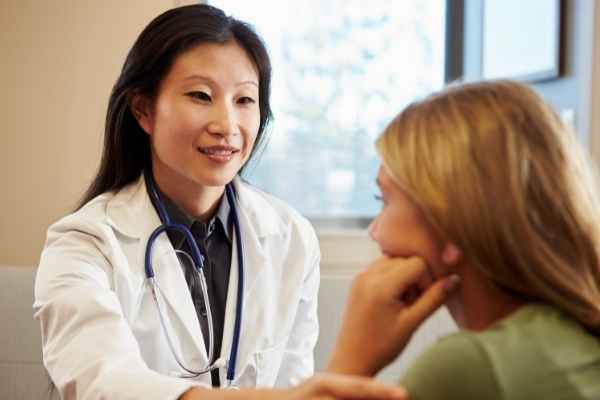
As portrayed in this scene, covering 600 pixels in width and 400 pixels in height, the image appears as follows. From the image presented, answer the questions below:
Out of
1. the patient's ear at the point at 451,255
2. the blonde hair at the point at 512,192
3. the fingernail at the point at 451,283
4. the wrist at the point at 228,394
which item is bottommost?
the wrist at the point at 228,394

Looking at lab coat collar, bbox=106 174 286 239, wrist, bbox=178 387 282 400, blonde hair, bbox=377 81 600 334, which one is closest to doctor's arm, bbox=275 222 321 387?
lab coat collar, bbox=106 174 286 239

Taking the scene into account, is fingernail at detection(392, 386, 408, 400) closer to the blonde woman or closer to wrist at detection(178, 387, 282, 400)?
the blonde woman

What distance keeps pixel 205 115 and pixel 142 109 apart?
17 centimetres

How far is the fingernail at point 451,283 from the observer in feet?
2.78

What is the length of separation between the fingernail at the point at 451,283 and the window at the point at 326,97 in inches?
66.4

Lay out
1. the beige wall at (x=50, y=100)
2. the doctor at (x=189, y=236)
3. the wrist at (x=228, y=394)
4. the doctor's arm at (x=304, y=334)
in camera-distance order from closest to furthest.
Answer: the wrist at (x=228, y=394), the doctor at (x=189, y=236), the doctor's arm at (x=304, y=334), the beige wall at (x=50, y=100)

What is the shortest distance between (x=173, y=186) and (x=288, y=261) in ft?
0.98

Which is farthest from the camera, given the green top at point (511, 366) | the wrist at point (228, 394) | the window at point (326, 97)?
the window at point (326, 97)

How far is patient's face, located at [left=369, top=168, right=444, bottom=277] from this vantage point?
0.85m

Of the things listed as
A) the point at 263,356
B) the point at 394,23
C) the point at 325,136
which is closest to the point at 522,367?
the point at 263,356

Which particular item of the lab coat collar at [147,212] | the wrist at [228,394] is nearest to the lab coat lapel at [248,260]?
the lab coat collar at [147,212]

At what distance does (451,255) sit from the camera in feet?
2.70

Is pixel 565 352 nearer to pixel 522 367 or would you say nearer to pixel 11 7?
pixel 522 367

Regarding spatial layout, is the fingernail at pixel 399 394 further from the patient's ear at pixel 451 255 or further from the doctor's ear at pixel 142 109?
the doctor's ear at pixel 142 109
